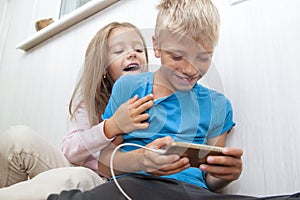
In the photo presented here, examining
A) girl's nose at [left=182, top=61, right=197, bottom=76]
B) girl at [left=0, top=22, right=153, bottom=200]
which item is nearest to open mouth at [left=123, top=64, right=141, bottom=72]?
girl at [left=0, top=22, right=153, bottom=200]

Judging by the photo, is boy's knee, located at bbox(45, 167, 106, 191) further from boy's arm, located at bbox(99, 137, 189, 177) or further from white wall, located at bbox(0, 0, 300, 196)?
white wall, located at bbox(0, 0, 300, 196)

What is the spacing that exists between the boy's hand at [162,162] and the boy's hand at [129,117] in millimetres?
83

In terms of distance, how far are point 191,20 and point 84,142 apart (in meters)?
0.41

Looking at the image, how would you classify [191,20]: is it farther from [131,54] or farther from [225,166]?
[225,166]

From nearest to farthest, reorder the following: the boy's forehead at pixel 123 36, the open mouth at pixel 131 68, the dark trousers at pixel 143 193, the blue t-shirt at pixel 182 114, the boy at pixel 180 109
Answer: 1. the dark trousers at pixel 143 193
2. the boy at pixel 180 109
3. the blue t-shirt at pixel 182 114
4. the boy's forehead at pixel 123 36
5. the open mouth at pixel 131 68

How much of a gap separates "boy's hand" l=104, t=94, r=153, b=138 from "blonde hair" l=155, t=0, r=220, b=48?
157 millimetres

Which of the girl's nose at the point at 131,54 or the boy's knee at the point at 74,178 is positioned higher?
the girl's nose at the point at 131,54

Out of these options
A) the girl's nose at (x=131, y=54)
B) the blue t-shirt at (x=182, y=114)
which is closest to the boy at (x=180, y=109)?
the blue t-shirt at (x=182, y=114)

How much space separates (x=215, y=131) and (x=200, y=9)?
300mm

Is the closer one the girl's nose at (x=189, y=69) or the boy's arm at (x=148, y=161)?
the boy's arm at (x=148, y=161)

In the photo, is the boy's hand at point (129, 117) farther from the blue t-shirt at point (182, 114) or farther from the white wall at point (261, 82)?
the white wall at point (261, 82)

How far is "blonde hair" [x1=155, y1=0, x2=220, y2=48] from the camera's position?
0.84 meters

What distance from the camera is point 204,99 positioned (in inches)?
36.4

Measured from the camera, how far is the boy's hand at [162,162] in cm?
69
